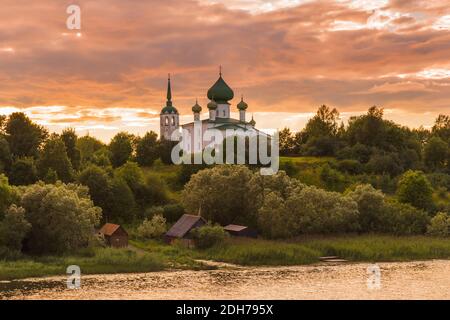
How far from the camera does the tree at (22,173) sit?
5666cm

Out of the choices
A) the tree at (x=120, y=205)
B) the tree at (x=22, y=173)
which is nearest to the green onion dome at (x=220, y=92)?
the tree at (x=22, y=173)

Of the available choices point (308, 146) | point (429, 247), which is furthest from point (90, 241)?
point (308, 146)

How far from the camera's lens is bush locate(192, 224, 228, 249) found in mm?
46688

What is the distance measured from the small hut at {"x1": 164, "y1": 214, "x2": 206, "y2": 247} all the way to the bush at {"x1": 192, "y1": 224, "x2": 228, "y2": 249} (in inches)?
29.0

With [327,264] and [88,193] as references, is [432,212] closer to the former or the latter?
[327,264]

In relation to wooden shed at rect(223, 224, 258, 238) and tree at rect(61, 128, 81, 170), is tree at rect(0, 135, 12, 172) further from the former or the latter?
wooden shed at rect(223, 224, 258, 238)

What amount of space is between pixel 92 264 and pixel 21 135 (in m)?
28.5

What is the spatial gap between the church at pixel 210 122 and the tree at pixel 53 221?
39.0 metres

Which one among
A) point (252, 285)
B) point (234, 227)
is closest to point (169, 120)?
point (234, 227)

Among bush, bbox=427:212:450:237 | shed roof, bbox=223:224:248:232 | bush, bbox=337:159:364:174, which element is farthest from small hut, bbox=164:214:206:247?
bush, bbox=337:159:364:174

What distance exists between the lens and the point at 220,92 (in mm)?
89188

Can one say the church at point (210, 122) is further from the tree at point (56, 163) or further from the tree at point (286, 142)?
the tree at point (56, 163)

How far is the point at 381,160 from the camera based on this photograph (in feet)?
254
